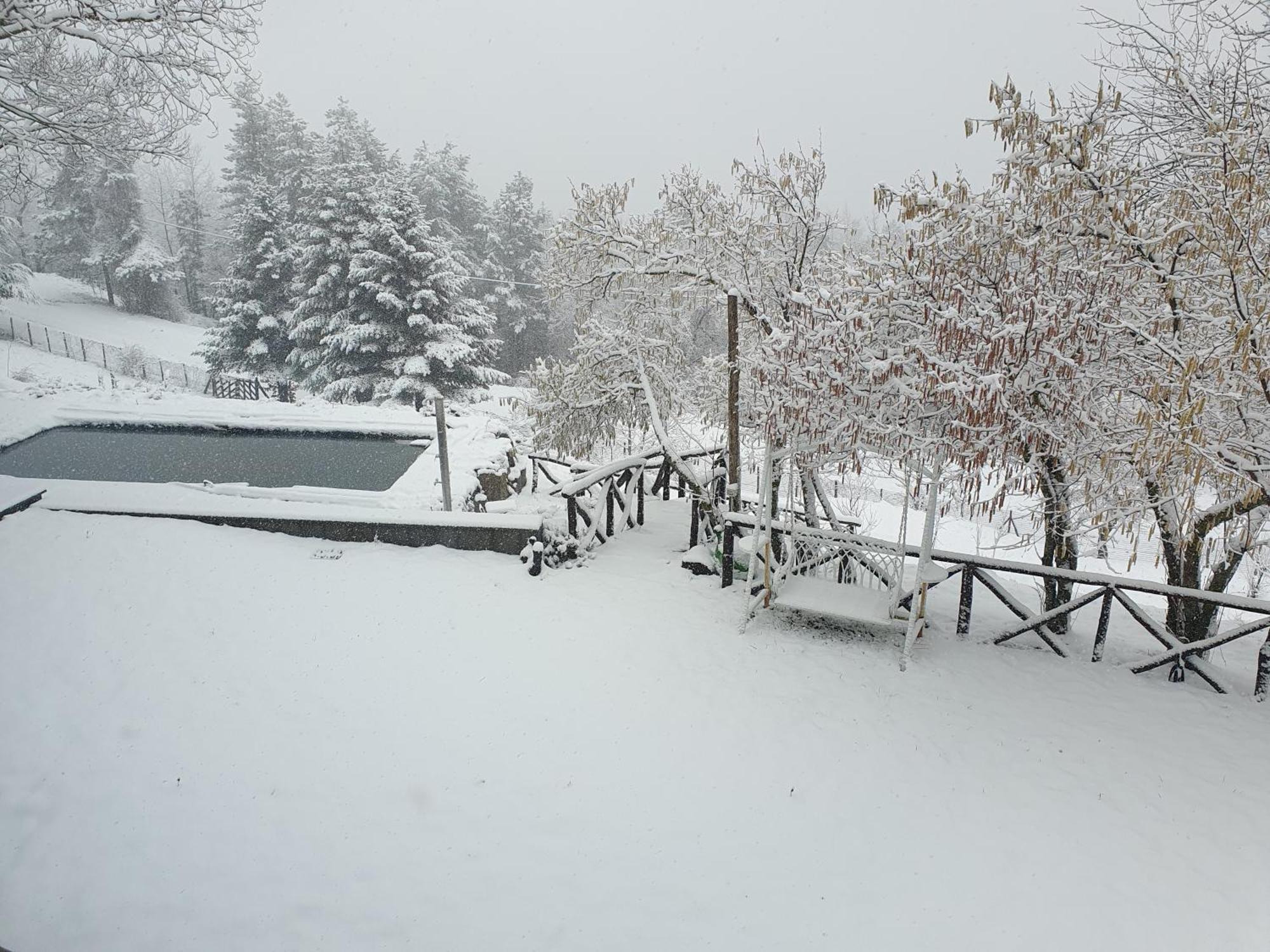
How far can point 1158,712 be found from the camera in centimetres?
504

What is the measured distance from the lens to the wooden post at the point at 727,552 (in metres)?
7.28

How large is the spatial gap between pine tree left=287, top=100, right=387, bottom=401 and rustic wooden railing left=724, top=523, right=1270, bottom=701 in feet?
68.9

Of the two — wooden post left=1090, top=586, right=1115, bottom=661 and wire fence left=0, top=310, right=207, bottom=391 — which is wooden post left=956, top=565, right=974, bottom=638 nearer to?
wooden post left=1090, top=586, right=1115, bottom=661

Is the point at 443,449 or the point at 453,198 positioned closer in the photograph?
the point at 443,449

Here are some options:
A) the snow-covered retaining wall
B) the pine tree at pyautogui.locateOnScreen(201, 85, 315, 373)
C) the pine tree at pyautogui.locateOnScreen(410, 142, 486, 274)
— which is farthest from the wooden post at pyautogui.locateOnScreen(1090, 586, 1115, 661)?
the pine tree at pyautogui.locateOnScreen(410, 142, 486, 274)

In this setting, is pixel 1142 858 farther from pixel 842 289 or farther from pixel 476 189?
pixel 476 189

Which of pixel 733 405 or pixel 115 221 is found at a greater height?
pixel 115 221

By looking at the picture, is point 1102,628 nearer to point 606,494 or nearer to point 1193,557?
point 1193,557

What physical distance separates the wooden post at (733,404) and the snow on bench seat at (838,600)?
1.90 m

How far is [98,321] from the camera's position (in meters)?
32.9

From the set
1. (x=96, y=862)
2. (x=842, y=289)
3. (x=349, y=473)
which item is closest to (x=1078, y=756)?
(x=842, y=289)

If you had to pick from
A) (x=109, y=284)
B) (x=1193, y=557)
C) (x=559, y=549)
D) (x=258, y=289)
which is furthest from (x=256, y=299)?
(x=1193, y=557)

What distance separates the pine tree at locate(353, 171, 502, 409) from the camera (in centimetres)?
2186

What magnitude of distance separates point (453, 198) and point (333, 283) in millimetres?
14432
